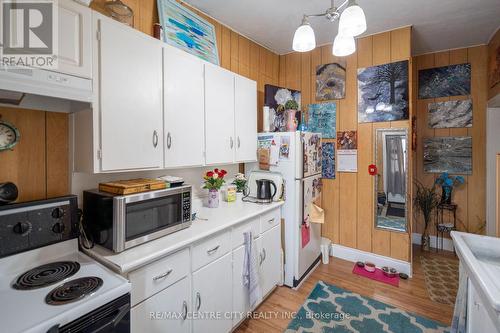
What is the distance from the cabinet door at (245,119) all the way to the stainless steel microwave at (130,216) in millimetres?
902

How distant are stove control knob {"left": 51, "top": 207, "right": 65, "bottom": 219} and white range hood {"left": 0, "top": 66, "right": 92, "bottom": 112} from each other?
0.57 m

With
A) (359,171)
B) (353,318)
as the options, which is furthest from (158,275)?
(359,171)

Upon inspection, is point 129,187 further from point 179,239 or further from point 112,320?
point 112,320

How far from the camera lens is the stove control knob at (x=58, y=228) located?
127 centimetres

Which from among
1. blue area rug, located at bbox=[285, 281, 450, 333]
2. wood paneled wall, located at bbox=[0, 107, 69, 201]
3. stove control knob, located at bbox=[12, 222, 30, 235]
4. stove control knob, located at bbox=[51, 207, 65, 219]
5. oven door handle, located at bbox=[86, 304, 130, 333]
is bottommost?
blue area rug, located at bbox=[285, 281, 450, 333]

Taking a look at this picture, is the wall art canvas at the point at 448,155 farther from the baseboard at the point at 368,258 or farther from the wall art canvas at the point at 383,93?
the baseboard at the point at 368,258

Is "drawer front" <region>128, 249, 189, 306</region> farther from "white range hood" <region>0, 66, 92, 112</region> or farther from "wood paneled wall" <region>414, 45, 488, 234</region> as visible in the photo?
"wood paneled wall" <region>414, 45, 488, 234</region>

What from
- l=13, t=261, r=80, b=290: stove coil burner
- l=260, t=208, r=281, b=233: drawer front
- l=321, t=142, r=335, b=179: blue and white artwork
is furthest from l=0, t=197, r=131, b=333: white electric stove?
l=321, t=142, r=335, b=179: blue and white artwork

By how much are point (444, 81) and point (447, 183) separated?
1432mm

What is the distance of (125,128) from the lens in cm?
137

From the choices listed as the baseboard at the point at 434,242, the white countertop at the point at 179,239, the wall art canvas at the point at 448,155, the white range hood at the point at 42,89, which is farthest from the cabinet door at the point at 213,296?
the wall art canvas at the point at 448,155

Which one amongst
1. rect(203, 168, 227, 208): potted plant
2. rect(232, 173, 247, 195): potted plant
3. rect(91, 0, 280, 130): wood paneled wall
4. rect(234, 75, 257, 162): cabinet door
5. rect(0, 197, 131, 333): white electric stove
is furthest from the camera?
rect(232, 173, 247, 195): potted plant

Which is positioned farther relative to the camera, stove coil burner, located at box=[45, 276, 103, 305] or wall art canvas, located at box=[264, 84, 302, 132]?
wall art canvas, located at box=[264, 84, 302, 132]

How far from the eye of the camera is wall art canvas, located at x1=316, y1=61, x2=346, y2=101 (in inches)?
116
